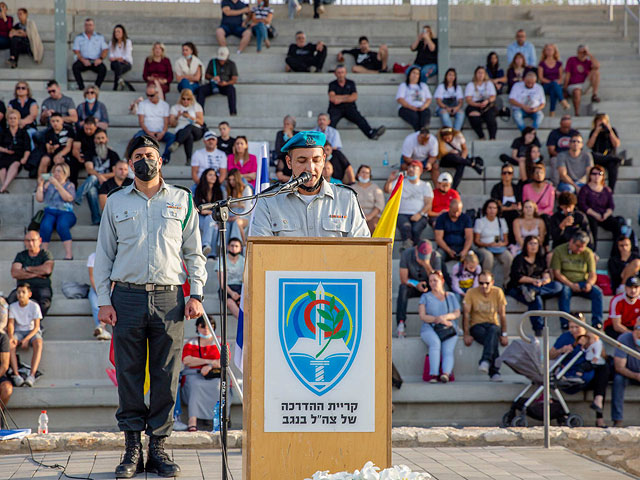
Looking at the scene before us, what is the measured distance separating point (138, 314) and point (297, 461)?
1.83 metres

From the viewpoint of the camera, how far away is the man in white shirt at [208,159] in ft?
42.3

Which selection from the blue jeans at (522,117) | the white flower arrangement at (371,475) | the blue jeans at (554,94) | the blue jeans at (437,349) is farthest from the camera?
the blue jeans at (554,94)

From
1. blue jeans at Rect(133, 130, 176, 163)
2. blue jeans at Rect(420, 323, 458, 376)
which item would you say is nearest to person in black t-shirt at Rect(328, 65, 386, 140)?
blue jeans at Rect(133, 130, 176, 163)

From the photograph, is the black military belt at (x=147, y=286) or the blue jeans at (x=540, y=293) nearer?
the black military belt at (x=147, y=286)

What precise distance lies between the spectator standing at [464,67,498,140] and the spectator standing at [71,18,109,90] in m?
6.14

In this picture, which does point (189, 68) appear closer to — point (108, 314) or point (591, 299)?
point (591, 299)

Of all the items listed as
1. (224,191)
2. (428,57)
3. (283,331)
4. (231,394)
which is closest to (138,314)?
(283,331)

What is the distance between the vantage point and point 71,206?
12.2m

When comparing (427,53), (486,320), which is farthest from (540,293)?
(427,53)

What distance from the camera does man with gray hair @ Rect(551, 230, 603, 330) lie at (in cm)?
1126

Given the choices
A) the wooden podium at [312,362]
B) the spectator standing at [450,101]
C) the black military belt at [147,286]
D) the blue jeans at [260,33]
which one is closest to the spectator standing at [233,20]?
the blue jeans at [260,33]

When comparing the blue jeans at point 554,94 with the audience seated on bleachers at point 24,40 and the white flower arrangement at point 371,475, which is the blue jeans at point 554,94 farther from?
the white flower arrangement at point 371,475

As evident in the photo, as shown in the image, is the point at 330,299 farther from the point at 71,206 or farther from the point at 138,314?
the point at 71,206

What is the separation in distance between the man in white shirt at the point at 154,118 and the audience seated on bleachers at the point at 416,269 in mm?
4564
